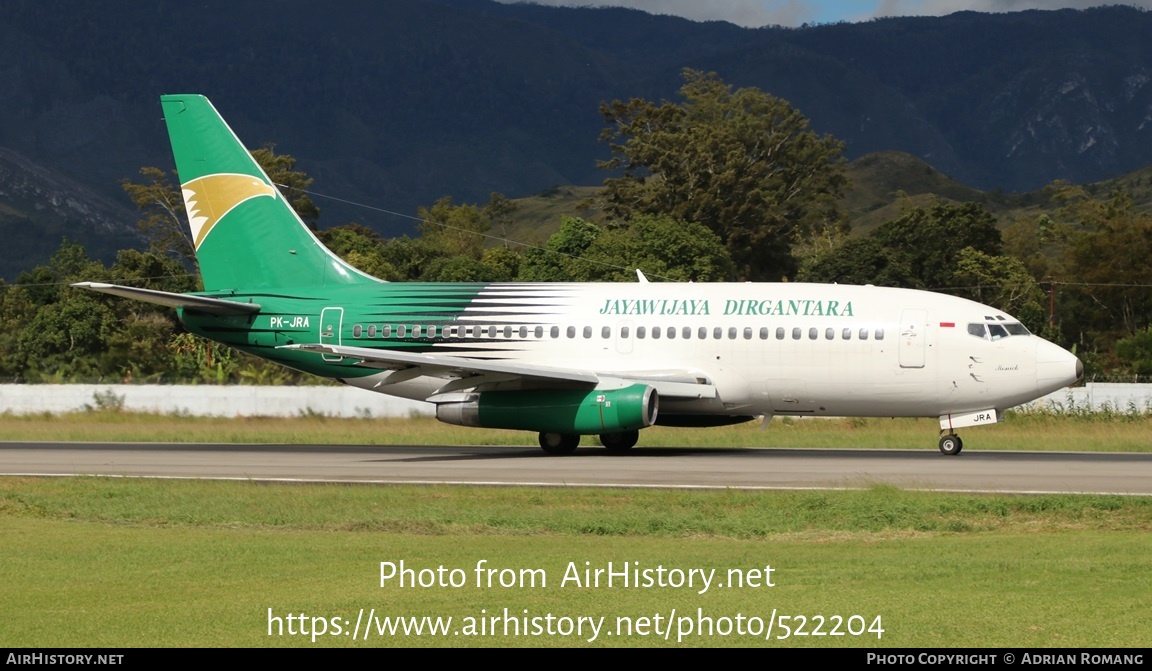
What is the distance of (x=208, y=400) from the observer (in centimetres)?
5044

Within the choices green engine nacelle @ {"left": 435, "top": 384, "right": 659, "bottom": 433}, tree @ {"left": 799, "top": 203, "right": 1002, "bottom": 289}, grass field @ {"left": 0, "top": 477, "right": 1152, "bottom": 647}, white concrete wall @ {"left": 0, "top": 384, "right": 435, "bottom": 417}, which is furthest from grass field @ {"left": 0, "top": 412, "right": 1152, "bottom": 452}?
tree @ {"left": 799, "top": 203, "right": 1002, "bottom": 289}

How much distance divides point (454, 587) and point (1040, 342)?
21060 millimetres

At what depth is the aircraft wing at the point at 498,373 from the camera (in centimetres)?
3186

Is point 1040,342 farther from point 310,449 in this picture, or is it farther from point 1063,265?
point 1063,265

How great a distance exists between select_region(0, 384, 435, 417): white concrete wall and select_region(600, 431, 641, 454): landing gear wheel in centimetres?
1418

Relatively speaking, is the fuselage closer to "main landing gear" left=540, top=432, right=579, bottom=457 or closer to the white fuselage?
the white fuselage

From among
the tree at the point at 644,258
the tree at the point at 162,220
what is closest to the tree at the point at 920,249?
the tree at the point at 644,258

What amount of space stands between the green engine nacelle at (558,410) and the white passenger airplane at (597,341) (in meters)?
0.03

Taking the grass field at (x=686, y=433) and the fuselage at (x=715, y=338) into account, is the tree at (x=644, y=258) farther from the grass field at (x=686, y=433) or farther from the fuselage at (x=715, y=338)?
the fuselage at (x=715, y=338)

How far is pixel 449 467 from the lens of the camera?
2941cm

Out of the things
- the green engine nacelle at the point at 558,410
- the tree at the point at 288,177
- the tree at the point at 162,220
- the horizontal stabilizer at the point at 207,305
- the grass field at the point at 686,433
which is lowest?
the grass field at the point at 686,433

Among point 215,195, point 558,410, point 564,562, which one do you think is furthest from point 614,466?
point 215,195

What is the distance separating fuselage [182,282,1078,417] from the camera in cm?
3198
